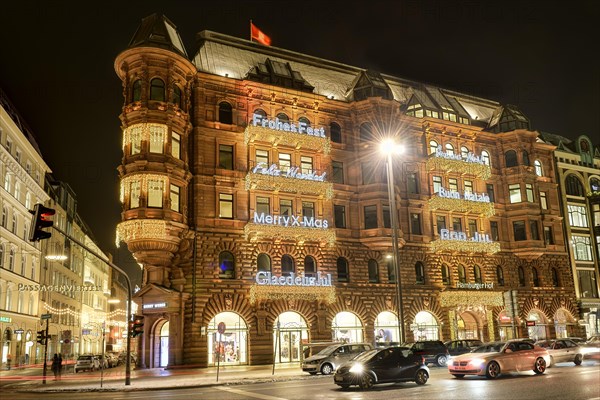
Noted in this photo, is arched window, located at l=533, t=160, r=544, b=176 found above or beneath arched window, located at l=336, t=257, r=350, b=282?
above

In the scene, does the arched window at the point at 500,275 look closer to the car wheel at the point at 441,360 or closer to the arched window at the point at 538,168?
the arched window at the point at 538,168

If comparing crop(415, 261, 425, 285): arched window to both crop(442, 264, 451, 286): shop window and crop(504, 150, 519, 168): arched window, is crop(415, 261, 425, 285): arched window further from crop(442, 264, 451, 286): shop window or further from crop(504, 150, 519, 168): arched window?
crop(504, 150, 519, 168): arched window

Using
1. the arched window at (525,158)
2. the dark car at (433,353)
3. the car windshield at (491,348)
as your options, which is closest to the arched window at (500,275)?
the arched window at (525,158)

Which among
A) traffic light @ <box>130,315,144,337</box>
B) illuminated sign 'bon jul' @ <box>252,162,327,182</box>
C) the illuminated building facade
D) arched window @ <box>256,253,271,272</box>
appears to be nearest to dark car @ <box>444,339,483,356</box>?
the illuminated building facade

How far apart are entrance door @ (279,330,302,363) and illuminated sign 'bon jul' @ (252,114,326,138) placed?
51.7 ft

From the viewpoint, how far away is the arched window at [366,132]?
160 ft

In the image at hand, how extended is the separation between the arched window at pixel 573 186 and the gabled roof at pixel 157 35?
4402 cm

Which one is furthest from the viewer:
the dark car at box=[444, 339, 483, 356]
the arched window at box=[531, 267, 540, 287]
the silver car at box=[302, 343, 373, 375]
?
the arched window at box=[531, 267, 540, 287]

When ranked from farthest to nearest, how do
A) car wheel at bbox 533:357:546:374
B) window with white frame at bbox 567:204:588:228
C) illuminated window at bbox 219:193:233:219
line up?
window with white frame at bbox 567:204:588:228 → illuminated window at bbox 219:193:233:219 → car wheel at bbox 533:357:546:374

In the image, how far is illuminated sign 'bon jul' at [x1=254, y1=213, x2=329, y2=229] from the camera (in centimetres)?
4235

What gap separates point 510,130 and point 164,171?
35430 millimetres

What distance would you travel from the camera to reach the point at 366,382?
2177 centimetres

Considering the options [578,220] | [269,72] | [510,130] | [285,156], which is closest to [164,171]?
[285,156]

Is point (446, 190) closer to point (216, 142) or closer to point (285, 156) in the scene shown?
point (285, 156)
